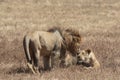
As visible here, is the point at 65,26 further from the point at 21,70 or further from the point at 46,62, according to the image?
the point at 21,70

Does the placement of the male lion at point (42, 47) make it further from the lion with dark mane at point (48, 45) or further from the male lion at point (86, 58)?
the male lion at point (86, 58)

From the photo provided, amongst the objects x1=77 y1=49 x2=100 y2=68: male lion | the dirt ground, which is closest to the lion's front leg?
the dirt ground

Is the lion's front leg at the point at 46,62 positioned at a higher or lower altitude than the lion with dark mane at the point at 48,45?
lower

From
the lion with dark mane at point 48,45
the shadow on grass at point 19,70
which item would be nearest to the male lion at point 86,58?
the lion with dark mane at point 48,45

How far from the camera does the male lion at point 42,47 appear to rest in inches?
416

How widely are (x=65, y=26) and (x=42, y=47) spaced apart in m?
8.96

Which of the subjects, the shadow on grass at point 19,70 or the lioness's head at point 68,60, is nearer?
the shadow on grass at point 19,70

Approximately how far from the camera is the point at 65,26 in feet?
64.7

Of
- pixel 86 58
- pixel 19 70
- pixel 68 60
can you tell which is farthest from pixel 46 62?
pixel 86 58

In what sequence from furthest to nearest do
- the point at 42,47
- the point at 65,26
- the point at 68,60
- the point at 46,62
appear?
the point at 65,26
the point at 68,60
the point at 46,62
the point at 42,47

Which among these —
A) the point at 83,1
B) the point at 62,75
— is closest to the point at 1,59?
the point at 62,75

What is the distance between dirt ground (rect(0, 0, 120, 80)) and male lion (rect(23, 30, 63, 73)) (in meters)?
0.28

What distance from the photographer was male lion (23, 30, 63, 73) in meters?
10.6

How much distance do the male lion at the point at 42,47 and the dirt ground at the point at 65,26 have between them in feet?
0.92
